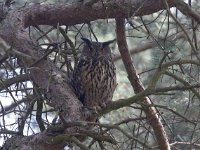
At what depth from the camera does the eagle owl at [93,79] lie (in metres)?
3.17

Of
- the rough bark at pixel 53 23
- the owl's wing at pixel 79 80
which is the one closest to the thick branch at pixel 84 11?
the rough bark at pixel 53 23

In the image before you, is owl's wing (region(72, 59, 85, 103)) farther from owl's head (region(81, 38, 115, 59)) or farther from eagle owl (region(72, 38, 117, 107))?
owl's head (region(81, 38, 115, 59))

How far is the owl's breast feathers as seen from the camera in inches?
Result: 125

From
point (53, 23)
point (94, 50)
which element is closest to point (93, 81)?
point (94, 50)

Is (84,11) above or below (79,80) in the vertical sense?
above

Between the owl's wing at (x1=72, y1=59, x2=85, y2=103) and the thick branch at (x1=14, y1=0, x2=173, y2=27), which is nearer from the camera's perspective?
the thick branch at (x1=14, y1=0, x2=173, y2=27)

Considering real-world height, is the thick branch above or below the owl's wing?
above

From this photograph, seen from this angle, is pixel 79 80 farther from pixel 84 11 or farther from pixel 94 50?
pixel 84 11

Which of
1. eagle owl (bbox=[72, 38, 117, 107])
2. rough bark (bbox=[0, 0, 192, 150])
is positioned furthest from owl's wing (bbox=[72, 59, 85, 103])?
rough bark (bbox=[0, 0, 192, 150])

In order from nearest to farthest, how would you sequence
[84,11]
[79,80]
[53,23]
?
[84,11], [53,23], [79,80]

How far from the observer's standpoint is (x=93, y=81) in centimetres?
322

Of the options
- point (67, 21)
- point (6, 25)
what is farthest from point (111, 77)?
point (6, 25)

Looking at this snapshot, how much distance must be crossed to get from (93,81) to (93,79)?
0.01 m

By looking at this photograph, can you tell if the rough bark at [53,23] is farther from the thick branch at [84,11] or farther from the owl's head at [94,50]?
the owl's head at [94,50]
